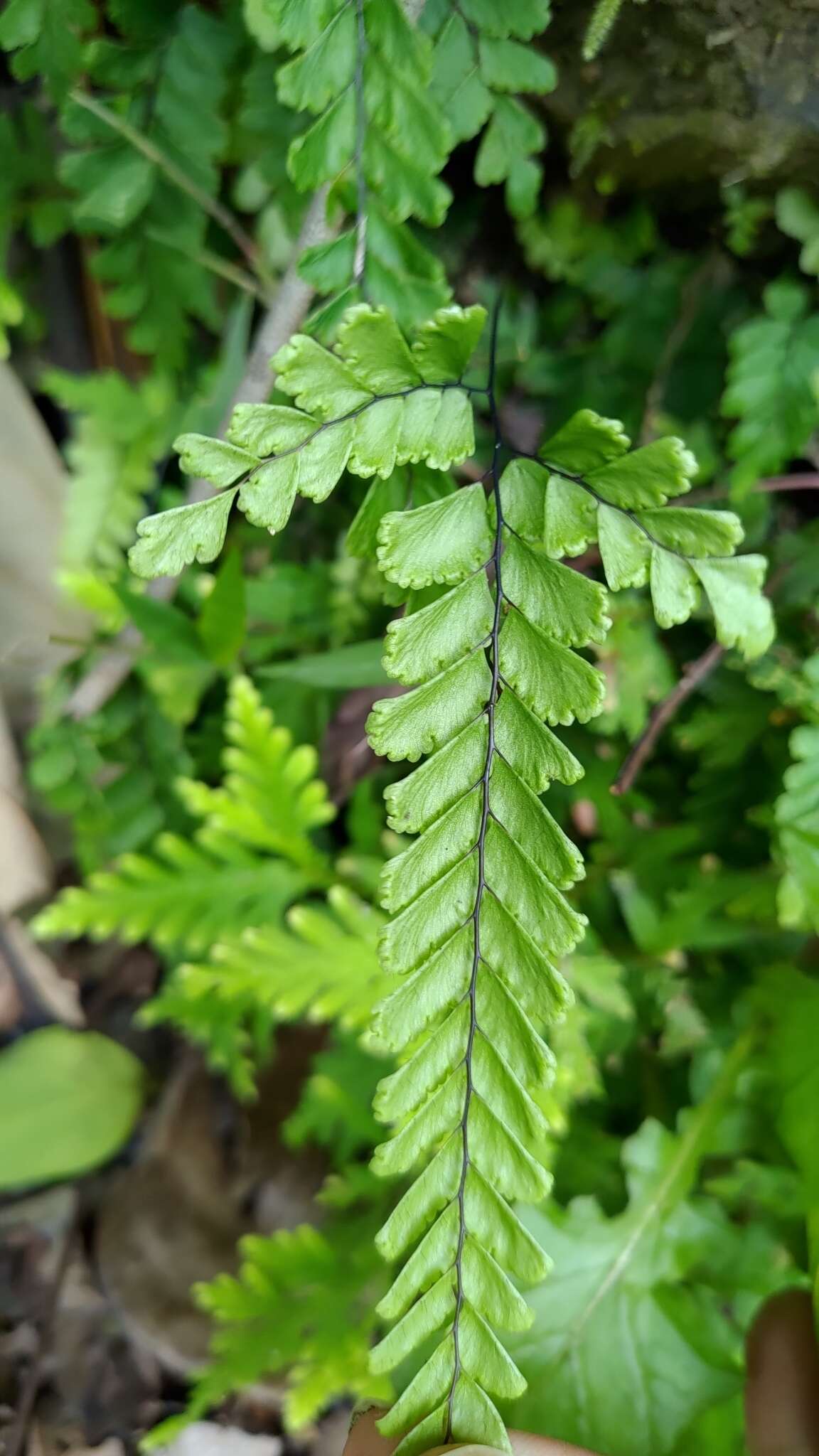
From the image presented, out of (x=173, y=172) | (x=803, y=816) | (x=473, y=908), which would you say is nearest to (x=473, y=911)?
(x=473, y=908)

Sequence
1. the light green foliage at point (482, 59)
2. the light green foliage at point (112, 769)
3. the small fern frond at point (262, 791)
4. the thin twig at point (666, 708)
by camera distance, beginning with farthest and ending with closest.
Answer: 1. the light green foliage at point (112, 769)
2. the small fern frond at point (262, 791)
3. the thin twig at point (666, 708)
4. the light green foliage at point (482, 59)

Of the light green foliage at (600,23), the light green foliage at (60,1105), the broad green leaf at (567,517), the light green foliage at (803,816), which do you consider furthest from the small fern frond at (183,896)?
the light green foliage at (600,23)

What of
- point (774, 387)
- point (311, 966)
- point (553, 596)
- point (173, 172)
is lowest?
point (311, 966)

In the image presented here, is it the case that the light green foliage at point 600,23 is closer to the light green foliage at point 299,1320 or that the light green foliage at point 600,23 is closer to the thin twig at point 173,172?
the thin twig at point 173,172

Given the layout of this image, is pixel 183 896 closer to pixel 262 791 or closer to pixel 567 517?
pixel 262 791

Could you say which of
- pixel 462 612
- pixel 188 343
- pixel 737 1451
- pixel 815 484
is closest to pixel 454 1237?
pixel 462 612

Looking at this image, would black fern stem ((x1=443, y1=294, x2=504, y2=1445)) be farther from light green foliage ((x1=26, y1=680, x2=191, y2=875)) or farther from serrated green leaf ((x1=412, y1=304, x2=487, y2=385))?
light green foliage ((x1=26, y1=680, x2=191, y2=875))
